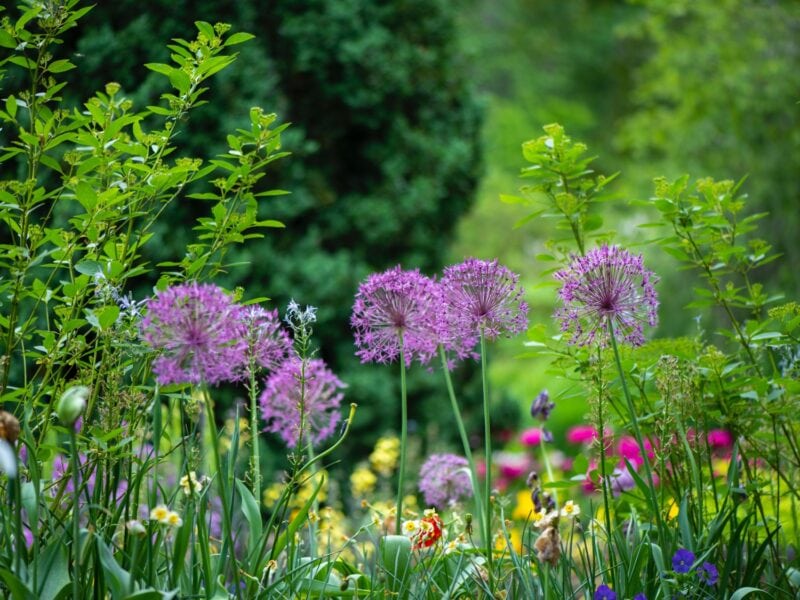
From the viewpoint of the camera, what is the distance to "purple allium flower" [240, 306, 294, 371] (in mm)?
1767

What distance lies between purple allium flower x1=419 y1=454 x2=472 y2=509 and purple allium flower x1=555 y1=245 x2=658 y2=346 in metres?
0.91

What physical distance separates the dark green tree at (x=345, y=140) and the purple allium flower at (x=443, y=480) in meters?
2.61

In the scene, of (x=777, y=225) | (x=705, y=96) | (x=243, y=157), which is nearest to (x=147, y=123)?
(x=243, y=157)

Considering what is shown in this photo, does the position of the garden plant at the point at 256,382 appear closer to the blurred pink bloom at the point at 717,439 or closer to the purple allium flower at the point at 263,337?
the purple allium flower at the point at 263,337

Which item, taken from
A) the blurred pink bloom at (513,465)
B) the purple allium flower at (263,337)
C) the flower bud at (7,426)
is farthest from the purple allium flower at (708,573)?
the blurred pink bloom at (513,465)

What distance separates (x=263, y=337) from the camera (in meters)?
1.96

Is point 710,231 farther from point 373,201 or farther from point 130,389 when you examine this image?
point 373,201

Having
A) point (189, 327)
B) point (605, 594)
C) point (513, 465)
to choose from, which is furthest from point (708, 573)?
point (513, 465)

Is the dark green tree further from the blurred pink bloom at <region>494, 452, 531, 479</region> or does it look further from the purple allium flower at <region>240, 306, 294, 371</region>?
the purple allium flower at <region>240, 306, 294, 371</region>

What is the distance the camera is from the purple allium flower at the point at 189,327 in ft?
5.22

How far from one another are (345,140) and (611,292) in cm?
452

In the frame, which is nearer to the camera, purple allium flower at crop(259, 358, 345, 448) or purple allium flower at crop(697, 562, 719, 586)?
purple allium flower at crop(697, 562, 719, 586)

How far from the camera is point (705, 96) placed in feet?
40.5

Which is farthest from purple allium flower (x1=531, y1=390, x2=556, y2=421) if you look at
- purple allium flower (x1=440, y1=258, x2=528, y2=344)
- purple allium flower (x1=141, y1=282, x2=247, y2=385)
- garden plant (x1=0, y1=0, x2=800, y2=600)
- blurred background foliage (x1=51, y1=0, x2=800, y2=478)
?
purple allium flower (x1=141, y1=282, x2=247, y2=385)
